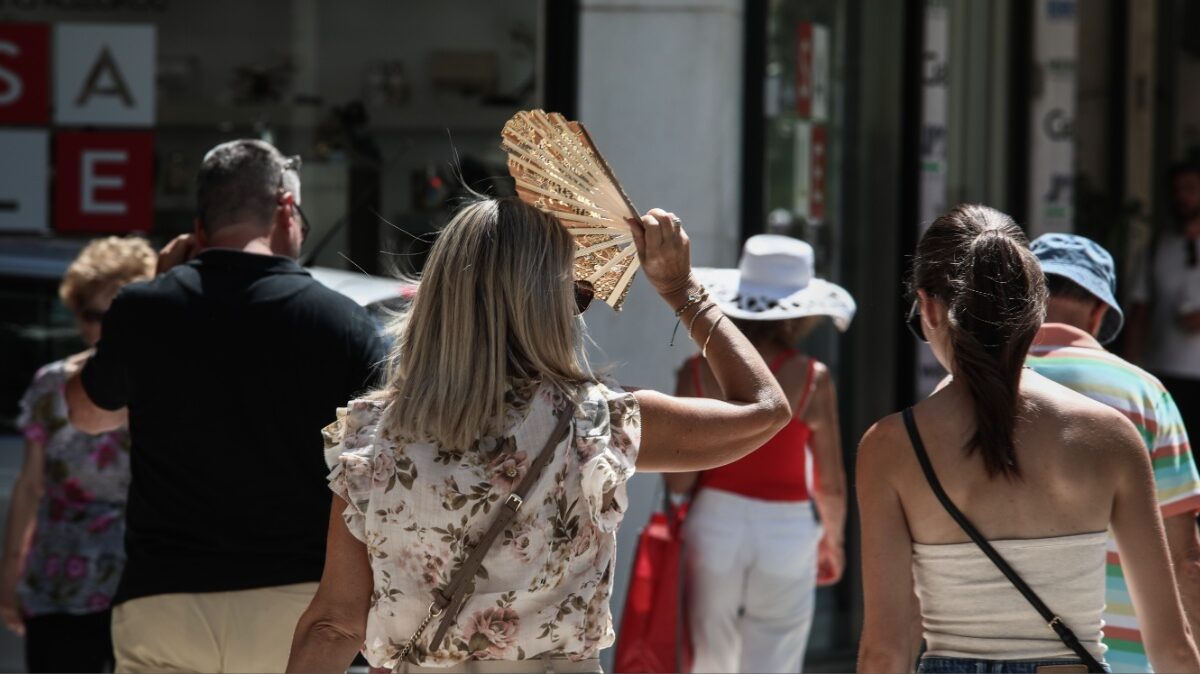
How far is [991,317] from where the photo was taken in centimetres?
270

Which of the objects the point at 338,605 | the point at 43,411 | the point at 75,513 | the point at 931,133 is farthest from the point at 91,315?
the point at 931,133

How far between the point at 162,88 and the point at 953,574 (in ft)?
16.3

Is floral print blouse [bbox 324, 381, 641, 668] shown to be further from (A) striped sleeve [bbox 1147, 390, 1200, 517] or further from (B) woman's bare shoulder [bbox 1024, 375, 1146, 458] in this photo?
Answer: (A) striped sleeve [bbox 1147, 390, 1200, 517]

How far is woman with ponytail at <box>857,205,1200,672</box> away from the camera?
262cm

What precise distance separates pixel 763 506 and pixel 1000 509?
237 centimetres

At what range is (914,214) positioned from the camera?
25.9 feet

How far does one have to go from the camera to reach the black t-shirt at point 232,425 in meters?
3.39

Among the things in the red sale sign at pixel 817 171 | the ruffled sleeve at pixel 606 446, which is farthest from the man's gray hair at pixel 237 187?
the red sale sign at pixel 817 171

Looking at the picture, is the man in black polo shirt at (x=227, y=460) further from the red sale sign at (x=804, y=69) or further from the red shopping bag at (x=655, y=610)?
the red sale sign at (x=804, y=69)

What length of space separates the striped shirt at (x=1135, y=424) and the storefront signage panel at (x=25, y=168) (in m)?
4.71

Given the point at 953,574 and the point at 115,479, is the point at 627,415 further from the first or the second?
the point at 115,479

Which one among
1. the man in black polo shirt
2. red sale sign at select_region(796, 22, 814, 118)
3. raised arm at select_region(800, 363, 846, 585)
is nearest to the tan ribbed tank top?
the man in black polo shirt

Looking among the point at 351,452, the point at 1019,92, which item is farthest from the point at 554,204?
the point at 1019,92

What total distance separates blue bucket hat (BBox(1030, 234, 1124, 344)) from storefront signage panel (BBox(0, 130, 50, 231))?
460 cm
